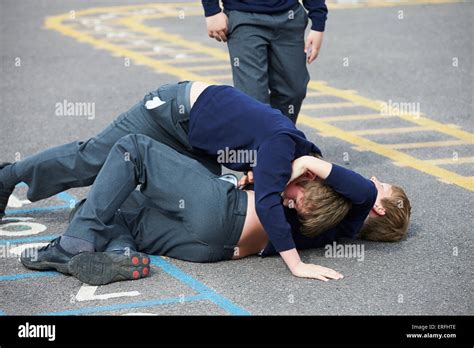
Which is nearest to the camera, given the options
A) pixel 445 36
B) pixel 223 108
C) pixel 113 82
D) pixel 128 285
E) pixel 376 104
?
pixel 128 285

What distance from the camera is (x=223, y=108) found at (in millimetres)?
6344

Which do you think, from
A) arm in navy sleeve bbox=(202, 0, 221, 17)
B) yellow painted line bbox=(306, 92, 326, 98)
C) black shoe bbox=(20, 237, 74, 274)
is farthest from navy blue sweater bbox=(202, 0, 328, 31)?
yellow painted line bbox=(306, 92, 326, 98)

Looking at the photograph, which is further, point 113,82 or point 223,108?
point 113,82

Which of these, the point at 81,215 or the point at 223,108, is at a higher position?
the point at 223,108

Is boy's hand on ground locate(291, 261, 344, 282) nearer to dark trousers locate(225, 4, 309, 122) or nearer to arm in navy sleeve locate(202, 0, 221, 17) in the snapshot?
dark trousers locate(225, 4, 309, 122)

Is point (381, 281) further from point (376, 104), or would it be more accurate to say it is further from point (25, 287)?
point (376, 104)

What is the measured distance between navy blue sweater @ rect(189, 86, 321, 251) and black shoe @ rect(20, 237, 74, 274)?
3.39 feet

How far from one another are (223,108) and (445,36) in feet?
28.7

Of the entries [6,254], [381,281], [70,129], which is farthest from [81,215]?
[70,129]

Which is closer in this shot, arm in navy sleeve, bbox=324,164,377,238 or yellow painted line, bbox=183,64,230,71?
arm in navy sleeve, bbox=324,164,377,238

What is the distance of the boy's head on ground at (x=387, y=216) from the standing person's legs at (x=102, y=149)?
0.99 metres

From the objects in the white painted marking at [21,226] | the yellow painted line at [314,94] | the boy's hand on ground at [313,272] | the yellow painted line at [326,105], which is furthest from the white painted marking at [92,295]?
the yellow painted line at [314,94]

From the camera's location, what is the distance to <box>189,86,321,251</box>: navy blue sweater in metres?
5.88

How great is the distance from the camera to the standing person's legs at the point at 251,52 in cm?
772
